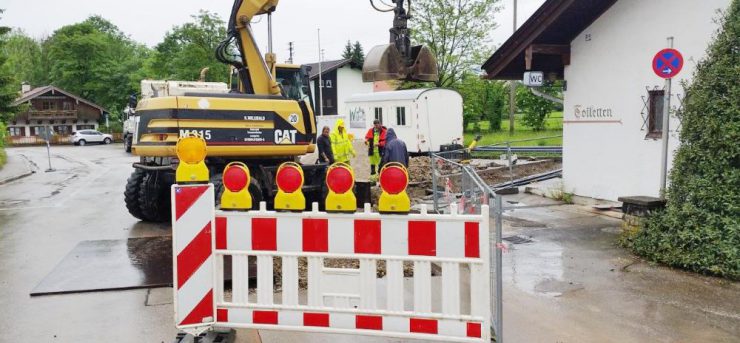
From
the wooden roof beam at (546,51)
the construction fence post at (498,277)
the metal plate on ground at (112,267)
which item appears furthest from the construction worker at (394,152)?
the construction fence post at (498,277)

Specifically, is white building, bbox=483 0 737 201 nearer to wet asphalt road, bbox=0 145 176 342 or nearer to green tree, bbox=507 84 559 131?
wet asphalt road, bbox=0 145 176 342

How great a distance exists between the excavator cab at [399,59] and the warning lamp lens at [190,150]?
3057mm

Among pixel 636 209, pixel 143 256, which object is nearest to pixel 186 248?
pixel 143 256

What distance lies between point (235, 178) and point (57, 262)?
5310 mm

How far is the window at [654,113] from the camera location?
34.2 ft

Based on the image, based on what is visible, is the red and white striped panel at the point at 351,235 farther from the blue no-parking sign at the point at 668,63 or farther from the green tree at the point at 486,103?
the green tree at the point at 486,103

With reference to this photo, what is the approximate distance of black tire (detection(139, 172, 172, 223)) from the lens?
10.8m

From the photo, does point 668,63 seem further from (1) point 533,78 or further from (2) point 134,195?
(2) point 134,195

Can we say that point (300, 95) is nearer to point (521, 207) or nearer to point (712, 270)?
point (521, 207)

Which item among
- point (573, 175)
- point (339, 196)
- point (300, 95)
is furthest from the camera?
point (573, 175)

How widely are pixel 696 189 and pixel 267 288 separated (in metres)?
5.32

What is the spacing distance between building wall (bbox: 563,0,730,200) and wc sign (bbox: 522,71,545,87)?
1.93ft

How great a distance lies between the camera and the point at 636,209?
8.12 meters

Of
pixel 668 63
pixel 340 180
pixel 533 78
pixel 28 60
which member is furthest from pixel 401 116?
pixel 28 60
